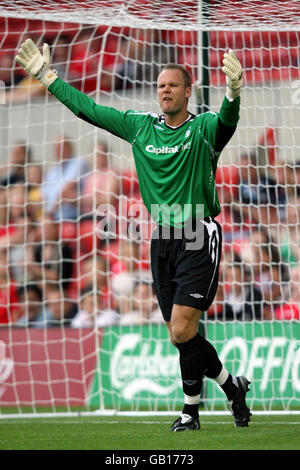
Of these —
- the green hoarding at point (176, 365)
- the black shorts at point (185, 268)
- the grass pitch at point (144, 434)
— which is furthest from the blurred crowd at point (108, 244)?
the black shorts at point (185, 268)

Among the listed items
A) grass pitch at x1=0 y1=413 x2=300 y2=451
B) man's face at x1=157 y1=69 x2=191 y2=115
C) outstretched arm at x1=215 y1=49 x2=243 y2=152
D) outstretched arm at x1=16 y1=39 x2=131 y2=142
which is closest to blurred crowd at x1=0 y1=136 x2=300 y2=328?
grass pitch at x1=0 y1=413 x2=300 y2=451

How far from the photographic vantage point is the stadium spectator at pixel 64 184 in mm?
10016

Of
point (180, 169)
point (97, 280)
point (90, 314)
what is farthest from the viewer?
point (97, 280)

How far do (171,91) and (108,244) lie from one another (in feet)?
12.8

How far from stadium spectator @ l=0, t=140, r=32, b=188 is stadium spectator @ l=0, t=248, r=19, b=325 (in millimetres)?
1030

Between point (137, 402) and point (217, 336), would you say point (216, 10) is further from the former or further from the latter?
point (137, 402)

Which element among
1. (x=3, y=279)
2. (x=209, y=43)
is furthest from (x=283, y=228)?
(x=3, y=279)

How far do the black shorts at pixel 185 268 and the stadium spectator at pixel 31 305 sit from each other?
13.7ft

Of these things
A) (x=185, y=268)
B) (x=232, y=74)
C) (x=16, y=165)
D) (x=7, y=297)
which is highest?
(x=16, y=165)

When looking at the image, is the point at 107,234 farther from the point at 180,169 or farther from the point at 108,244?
the point at 180,169

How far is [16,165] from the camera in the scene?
993cm

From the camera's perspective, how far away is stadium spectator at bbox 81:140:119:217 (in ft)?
31.6

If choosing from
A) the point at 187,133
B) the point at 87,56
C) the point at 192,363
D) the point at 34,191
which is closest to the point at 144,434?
the point at 192,363

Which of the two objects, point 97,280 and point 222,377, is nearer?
point 222,377
